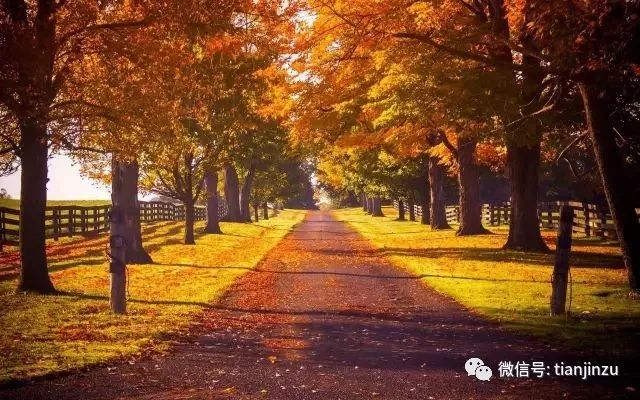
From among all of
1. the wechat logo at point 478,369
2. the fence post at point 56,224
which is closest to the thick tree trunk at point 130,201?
the fence post at point 56,224

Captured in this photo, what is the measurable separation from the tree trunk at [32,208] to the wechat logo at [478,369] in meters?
9.87

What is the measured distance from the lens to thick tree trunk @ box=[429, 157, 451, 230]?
38.7 m

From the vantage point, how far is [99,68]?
14.0m

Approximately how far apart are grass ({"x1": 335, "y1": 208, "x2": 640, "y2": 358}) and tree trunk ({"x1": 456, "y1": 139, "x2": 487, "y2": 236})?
4748mm

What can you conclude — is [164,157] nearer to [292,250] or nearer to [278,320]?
[278,320]

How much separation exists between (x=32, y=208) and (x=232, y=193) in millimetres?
36054

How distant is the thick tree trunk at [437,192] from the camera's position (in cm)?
3872

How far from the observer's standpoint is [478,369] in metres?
6.86

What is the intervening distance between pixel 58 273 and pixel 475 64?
14.0 metres

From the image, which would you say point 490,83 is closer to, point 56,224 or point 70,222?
point 56,224

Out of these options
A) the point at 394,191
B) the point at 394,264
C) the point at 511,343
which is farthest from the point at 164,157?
the point at 394,191

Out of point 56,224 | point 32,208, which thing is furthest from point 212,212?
point 32,208

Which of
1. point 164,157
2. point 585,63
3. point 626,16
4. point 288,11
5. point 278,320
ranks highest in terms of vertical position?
point 288,11

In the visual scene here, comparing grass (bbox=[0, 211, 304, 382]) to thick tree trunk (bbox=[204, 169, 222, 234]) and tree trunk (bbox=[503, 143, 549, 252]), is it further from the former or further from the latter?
thick tree trunk (bbox=[204, 169, 222, 234])
